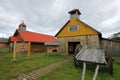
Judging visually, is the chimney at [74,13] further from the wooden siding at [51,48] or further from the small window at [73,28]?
the wooden siding at [51,48]

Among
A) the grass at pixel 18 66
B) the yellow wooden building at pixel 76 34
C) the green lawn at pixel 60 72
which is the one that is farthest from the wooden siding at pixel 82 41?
the grass at pixel 18 66

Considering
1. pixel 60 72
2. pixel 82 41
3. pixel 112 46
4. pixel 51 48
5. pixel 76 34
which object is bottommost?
pixel 60 72

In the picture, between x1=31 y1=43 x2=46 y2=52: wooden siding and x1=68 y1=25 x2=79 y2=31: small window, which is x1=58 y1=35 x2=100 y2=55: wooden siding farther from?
x1=31 y1=43 x2=46 y2=52: wooden siding

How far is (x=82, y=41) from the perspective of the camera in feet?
48.0

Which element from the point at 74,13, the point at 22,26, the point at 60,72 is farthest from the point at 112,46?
the point at 22,26

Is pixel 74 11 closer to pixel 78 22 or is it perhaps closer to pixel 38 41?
pixel 78 22

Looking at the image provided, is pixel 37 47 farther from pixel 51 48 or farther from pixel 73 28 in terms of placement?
pixel 73 28

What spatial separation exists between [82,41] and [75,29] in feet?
8.45

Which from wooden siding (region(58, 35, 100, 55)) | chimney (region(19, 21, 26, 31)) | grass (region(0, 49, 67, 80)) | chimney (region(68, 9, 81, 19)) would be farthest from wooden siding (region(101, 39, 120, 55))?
chimney (region(19, 21, 26, 31))

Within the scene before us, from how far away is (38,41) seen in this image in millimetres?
23969

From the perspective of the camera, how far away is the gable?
1395 centimetres

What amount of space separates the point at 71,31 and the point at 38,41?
38.0 feet

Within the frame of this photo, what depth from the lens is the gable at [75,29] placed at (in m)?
13.9

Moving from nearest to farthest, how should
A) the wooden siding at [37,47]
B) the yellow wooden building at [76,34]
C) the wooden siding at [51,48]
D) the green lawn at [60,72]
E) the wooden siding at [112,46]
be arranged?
the green lawn at [60,72], the yellow wooden building at [76,34], the wooden siding at [112,46], the wooden siding at [51,48], the wooden siding at [37,47]
